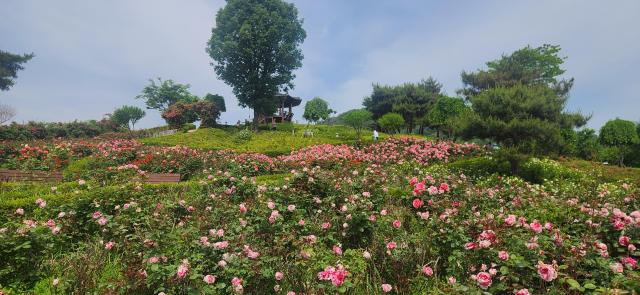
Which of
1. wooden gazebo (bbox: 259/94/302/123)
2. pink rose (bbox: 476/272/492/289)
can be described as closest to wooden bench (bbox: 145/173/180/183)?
pink rose (bbox: 476/272/492/289)

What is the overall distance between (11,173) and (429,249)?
1167 centimetres

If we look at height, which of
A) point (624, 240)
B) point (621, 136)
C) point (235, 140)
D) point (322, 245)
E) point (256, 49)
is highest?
point (256, 49)

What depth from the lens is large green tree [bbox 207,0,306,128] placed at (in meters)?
27.9

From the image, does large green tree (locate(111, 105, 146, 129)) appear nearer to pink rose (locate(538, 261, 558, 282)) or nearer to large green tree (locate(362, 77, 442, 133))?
large green tree (locate(362, 77, 442, 133))

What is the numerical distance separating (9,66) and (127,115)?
17655 mm

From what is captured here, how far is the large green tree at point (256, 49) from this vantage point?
27922 millimetres

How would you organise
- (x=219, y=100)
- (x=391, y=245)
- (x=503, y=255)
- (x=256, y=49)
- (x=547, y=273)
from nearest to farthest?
(x=547, y=273)
(x=503, y=255)
(x=391, y=245)
(x=256, y=49)
(x=219, y=100)

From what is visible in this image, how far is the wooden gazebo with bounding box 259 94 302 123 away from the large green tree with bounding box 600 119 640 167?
31.8m

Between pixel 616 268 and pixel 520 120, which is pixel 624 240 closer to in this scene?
pixel 616 268

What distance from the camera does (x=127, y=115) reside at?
50188 millimetres

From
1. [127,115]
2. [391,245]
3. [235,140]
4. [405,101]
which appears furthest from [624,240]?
[127,115]

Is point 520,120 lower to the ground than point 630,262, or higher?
higher

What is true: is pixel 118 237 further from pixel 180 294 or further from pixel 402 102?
pixel 402 102

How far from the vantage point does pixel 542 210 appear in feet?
16.2
